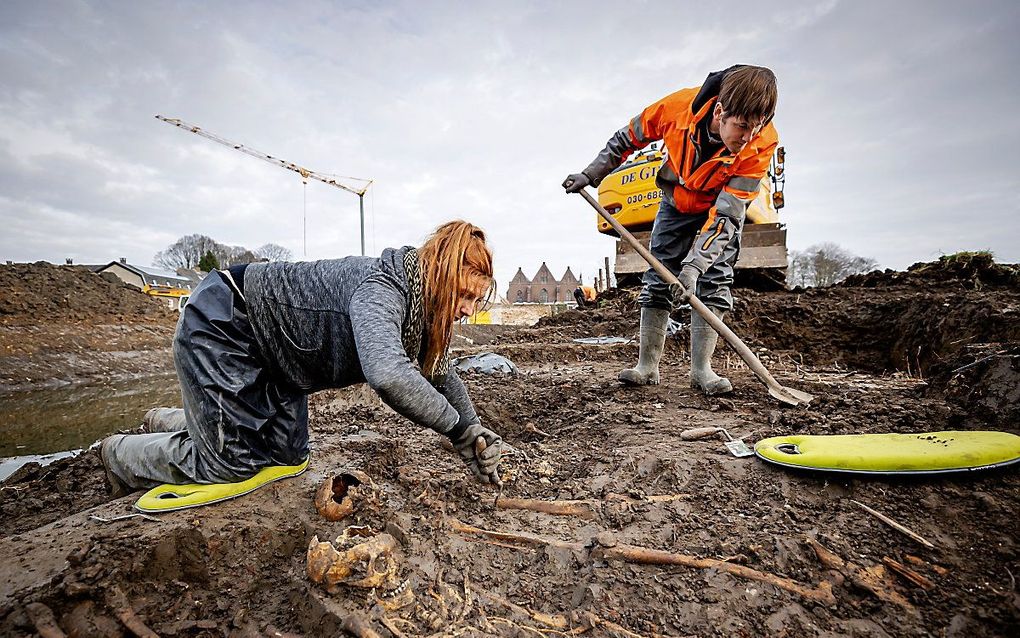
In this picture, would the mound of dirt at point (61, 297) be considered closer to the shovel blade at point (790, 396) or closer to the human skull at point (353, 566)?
the human skull at point (353, 566)

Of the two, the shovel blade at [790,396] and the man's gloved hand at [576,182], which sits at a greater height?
the man's gloved hand at [576,182]

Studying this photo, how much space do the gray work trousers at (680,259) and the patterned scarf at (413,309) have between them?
7.49 ft

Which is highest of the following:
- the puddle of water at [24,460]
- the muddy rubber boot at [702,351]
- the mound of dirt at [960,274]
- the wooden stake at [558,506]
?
the mound of dirt at [960,274]

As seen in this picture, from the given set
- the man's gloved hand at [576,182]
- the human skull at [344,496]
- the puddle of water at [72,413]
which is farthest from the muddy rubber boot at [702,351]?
the puddle of water at [72,413]

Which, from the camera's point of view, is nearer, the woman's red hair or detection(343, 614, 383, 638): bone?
detection(343, 614, 383, 638): bone

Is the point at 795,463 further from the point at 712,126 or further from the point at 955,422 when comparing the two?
the point at 712,126

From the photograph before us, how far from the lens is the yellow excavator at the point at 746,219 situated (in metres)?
8.73

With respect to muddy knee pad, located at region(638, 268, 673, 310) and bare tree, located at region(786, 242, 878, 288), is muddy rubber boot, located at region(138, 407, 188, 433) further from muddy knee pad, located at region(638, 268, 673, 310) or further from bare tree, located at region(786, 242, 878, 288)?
bare tree, located at region(786, 242, 878, 288)

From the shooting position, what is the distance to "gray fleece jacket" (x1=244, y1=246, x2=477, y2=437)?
1521 mm

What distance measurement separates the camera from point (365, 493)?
6.17 feet

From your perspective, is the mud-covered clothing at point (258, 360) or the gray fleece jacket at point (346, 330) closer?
the gray fleece jacket at point (346, 330)

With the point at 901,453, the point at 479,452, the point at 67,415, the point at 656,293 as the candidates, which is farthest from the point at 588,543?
the point at 67,415

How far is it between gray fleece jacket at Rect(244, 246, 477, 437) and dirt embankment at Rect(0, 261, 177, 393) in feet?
24.7

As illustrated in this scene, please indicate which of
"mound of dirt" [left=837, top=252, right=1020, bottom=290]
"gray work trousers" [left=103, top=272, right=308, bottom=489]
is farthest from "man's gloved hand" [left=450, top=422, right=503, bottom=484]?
"mound of dirt" [left=837, top=252, right=1020, bottom=290]
